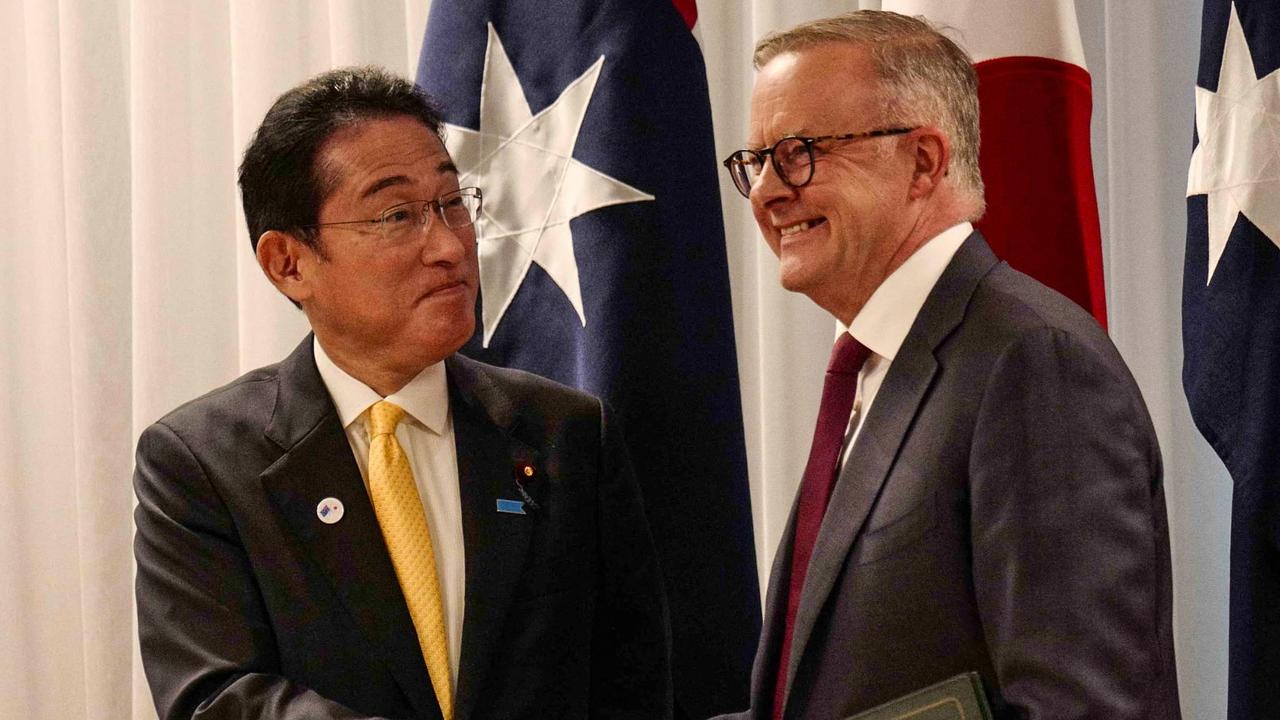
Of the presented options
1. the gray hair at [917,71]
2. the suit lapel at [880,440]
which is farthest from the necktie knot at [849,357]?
the gray hair at [917,71]

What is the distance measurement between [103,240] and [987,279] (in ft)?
8.10

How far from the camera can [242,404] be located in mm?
2033

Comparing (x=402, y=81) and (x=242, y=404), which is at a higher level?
(x=402, y=81)

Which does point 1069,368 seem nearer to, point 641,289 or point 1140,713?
point 1140,713

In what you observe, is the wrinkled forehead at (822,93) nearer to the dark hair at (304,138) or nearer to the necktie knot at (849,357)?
the necktie knot at (849,357)

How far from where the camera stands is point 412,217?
2.03 meters

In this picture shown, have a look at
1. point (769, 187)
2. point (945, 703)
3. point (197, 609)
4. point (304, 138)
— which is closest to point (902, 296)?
A: point (769, 187)

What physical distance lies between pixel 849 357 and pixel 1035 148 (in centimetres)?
67

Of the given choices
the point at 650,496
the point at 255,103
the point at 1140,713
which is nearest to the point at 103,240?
the point at 255,103

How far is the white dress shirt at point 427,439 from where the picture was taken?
6.50 ft

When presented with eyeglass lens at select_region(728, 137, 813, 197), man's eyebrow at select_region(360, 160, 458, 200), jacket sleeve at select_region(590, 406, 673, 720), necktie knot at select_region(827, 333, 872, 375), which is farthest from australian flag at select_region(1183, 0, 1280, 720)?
man's eyebrow at select_region(360, 160, 458, 200)

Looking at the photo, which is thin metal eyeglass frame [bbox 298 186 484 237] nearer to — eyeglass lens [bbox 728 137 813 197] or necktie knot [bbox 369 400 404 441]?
necktie knot [bbox 369 400 404 441]

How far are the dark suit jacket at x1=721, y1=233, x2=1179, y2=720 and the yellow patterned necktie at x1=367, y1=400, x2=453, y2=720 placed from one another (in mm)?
518

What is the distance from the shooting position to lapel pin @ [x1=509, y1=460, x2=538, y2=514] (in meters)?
1.98
